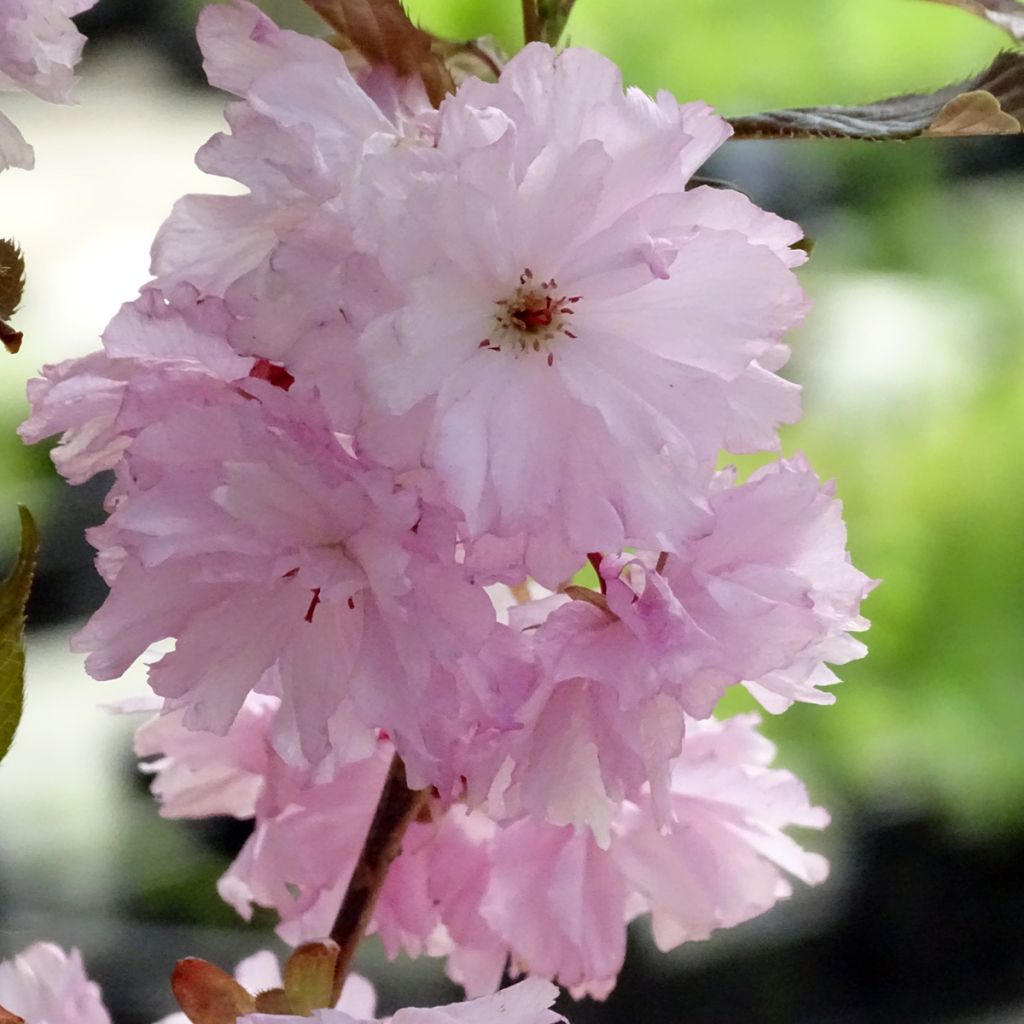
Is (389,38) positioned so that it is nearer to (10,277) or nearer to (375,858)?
(10,277)

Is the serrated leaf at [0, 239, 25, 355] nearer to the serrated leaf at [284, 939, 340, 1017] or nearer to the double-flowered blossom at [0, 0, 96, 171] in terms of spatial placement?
the double-flowered blossom at [0, 0, 96, 171]

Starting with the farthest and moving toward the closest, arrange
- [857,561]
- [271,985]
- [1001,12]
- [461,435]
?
[857,561]
[271,985]
[1001,12]
[461,435]

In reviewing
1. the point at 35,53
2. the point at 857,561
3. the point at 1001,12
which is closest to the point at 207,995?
the point at 35,53

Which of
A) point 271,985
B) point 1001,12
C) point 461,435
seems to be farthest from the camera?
point 271,985

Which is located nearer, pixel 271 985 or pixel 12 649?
pixel 12 649

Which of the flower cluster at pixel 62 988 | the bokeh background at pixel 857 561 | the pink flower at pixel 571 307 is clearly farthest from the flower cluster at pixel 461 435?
the bokeh background at pixel 857 561

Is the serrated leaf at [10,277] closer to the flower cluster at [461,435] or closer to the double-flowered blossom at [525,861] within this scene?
the flower cluster at [461,435]
